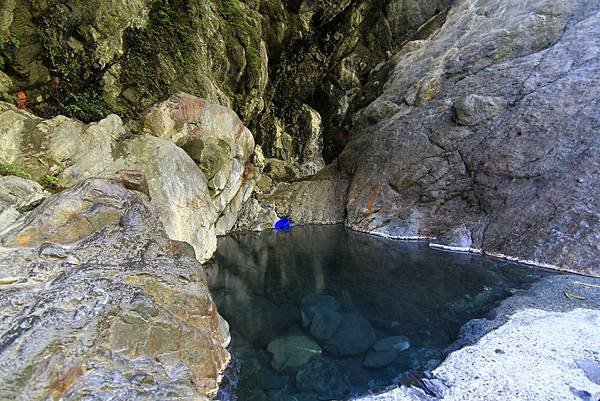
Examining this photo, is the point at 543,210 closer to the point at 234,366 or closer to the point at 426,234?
the point at 426,234

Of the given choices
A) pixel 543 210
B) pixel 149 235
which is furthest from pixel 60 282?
pixel 543 210

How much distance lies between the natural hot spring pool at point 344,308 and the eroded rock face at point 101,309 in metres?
1.29

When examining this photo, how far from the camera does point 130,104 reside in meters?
14.2

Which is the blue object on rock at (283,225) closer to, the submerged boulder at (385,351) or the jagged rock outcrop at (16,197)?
the submerged boulder at (385,351)

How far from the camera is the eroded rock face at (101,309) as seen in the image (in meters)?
4.26

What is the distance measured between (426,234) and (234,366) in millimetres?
14536

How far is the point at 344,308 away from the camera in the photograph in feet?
32.0

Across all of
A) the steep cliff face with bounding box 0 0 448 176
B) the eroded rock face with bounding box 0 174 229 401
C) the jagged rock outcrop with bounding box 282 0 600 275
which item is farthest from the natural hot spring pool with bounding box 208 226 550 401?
the steep cliff face with bounding box 0 0 448 176

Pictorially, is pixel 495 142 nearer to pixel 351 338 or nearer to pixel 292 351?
pixel 351 338

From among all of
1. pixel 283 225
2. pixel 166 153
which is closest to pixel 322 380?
pixel 166 153

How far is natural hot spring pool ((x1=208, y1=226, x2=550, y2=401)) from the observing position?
6.77 meters

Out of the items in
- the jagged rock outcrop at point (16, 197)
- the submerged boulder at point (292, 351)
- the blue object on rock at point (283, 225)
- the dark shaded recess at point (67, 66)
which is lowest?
the blue object on rock at point (283, 225)

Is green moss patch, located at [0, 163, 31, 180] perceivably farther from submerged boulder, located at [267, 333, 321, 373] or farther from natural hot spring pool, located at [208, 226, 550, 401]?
submerged boulder, located at [267, 333, 321, 373]

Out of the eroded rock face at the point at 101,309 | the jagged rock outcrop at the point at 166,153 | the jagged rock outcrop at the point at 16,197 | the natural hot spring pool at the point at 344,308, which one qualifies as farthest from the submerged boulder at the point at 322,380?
the jagged rock outcrop at the point at 166,153
